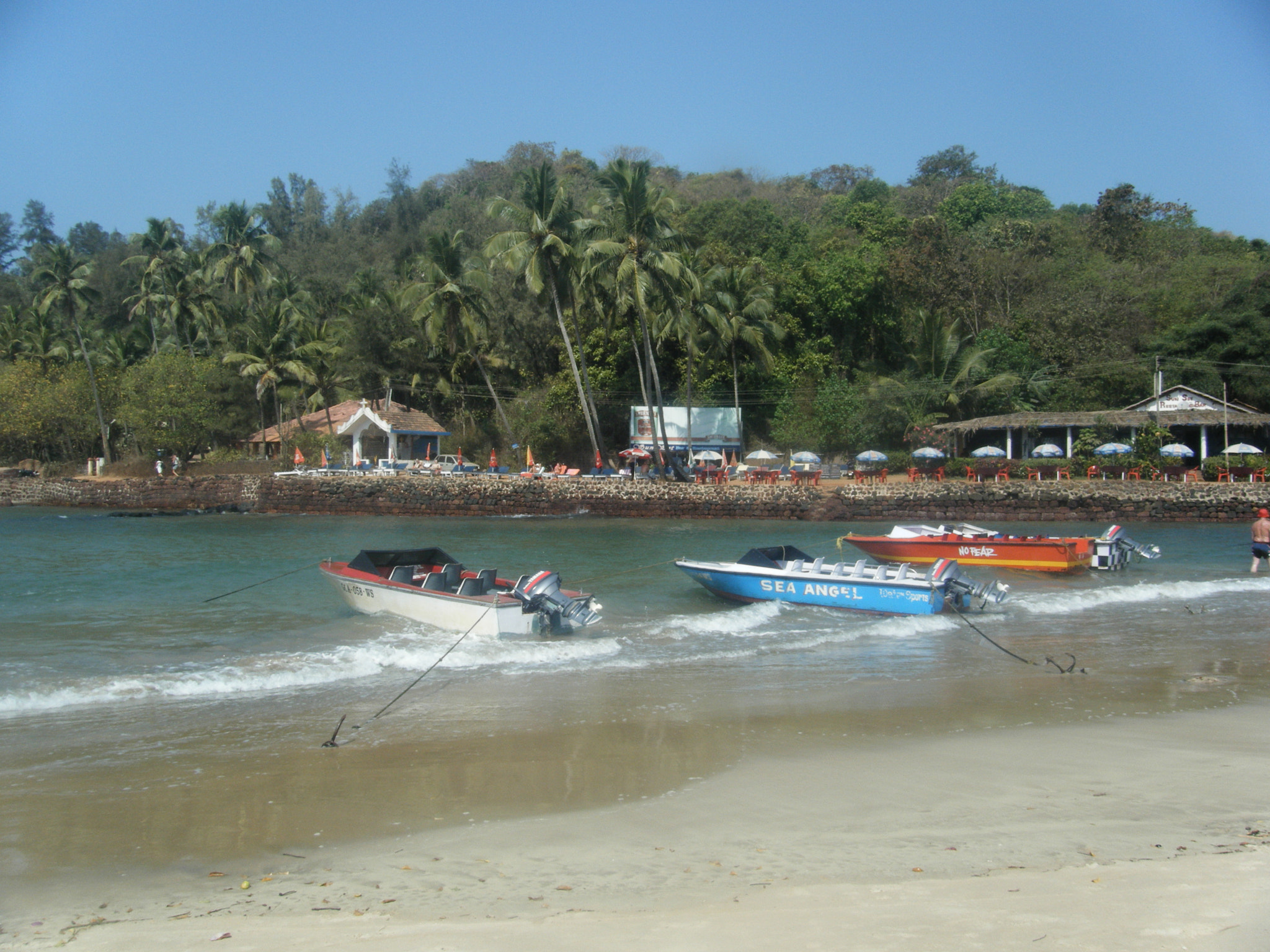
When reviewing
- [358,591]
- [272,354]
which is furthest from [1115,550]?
[272,354]

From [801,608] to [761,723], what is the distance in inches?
287

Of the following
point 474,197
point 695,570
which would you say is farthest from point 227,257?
point 695,570

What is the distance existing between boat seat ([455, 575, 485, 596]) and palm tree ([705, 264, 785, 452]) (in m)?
30.6

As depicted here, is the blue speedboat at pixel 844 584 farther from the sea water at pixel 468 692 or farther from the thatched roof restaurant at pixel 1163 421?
the thatched roof restaurant at pixel 1163 421

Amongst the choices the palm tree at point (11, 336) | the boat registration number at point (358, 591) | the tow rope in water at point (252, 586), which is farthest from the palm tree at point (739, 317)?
the palm tree at point (11, 336)

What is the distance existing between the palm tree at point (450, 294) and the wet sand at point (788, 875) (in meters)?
39.5

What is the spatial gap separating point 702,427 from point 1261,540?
30.0m

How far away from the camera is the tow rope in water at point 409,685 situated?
830cm

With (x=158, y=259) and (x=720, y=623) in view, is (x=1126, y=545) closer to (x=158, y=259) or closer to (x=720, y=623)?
(x=720, y=623)

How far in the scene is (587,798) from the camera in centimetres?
691

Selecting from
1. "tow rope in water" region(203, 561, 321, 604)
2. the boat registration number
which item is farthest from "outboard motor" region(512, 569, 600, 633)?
"tow rope in water" region(203, 561, 321, 604)

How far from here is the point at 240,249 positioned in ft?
189

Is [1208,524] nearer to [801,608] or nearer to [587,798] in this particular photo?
[801,608]

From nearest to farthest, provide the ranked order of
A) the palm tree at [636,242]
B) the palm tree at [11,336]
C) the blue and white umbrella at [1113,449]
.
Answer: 1. the palm tree at [636,242]
2. the blue and white umbrella at [1113,449]
3. the palm tree at [11,336]
